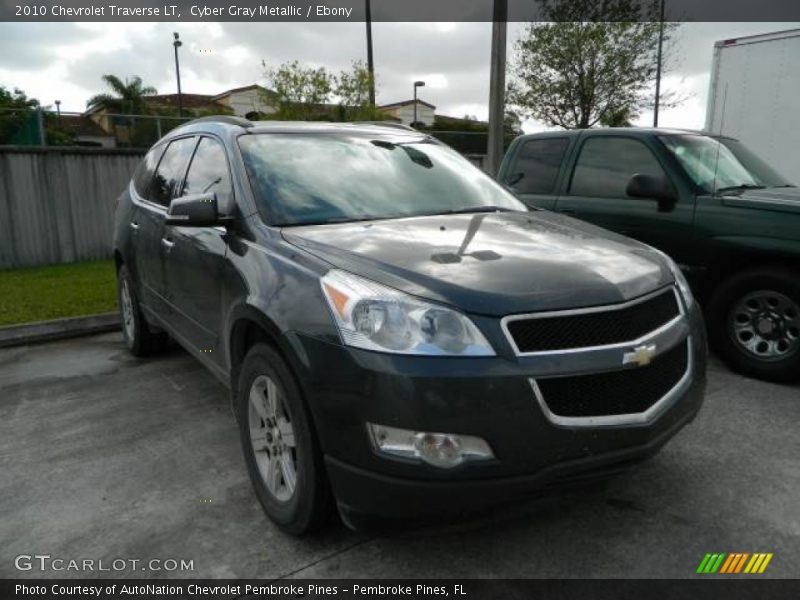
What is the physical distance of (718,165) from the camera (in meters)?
5.13

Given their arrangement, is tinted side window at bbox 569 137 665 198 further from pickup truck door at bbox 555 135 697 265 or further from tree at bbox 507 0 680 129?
tree at bbox 507 0 680 129

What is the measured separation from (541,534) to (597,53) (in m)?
19.3

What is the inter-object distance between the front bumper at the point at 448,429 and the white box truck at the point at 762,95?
7.31 m

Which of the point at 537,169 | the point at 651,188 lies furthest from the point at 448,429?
the point at 537,169

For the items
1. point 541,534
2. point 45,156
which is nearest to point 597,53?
point 45,156

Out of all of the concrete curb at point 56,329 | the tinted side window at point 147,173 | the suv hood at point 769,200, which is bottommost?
the concrete curb at point 56,329

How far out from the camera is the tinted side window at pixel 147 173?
4863 millimetres

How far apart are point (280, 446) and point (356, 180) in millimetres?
1471

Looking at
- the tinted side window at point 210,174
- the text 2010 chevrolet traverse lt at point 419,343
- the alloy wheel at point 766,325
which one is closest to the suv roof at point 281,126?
the tinted side window at point 210,174

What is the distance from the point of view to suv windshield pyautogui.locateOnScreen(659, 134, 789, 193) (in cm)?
496

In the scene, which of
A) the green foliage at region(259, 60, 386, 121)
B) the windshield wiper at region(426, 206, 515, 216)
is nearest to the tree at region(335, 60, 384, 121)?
the green foliage at region(259, 60, 386, 121)

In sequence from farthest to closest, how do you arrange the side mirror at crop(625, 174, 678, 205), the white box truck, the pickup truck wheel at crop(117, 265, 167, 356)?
the white box truck, the pickup truck wheel at crop(117, 265, 167, 356), the side mirror at crop(625, 174, 678, 205)

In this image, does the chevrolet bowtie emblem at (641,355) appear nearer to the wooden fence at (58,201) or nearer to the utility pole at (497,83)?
the utility pole at (497,83)

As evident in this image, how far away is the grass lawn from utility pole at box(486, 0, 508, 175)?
5.19 m
